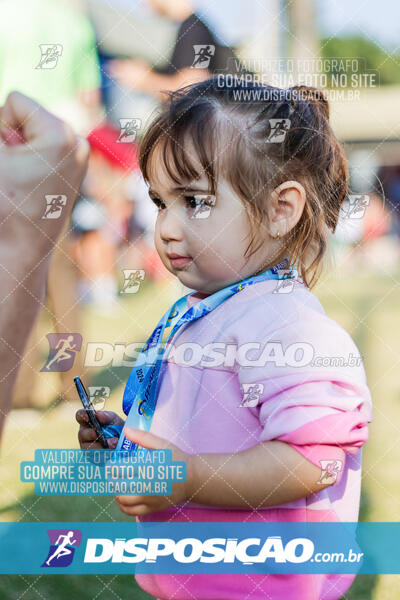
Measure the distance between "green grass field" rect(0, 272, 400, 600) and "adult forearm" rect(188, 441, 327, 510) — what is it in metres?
0.64

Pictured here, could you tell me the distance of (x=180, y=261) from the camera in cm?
115

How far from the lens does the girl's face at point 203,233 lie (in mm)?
1123

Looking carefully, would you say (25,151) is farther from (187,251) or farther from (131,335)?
(131,335)

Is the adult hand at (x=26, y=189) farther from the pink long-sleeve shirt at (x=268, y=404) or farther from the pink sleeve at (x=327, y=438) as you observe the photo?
the pink sleeve at (x=327, y=438)

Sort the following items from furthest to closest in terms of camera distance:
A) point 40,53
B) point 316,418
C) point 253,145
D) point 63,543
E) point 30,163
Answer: point 30,163 → point 40,53 → point 63,543 → point 253,145 → point 316,418

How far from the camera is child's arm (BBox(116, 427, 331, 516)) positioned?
3.37ft

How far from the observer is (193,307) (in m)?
1.15

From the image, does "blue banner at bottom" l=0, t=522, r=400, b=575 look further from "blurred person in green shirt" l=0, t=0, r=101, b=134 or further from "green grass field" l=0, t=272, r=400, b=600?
"blurred person in green shirt" l=0, t=0, r=101, b=134

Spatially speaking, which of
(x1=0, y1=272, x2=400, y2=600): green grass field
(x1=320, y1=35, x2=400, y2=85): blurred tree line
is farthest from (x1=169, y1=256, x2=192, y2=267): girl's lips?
(x1=0, y1=272, x2=400, y2=600): green grass field

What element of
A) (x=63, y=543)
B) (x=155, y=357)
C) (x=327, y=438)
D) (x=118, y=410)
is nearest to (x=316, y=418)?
(x=327, y=438)

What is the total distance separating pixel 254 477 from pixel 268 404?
0.38 ft

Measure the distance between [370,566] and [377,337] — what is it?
2107 millimetres

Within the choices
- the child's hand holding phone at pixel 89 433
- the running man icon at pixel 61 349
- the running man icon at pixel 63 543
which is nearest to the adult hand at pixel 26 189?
the running man icon at pixel 61 349

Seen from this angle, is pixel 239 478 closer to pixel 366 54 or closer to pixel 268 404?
pixel 268 404
